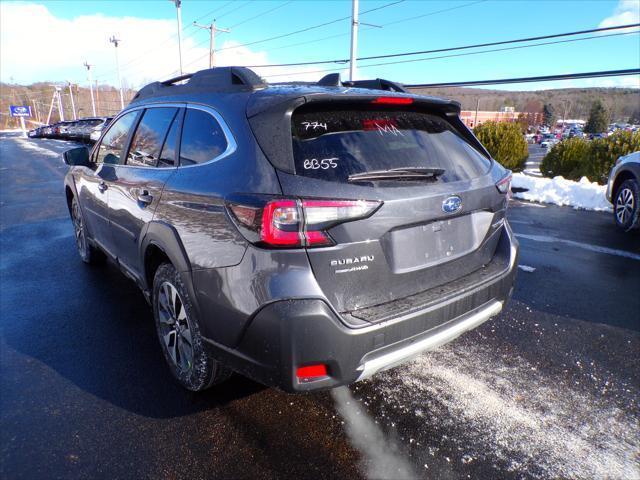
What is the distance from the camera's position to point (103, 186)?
3721 mm

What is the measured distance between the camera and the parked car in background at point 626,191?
6.40 meters

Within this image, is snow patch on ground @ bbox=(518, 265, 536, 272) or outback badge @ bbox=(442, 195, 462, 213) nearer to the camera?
outback badge @ bbox=(442, 195, 462, 213)

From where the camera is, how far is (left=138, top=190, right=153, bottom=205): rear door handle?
2834 mm

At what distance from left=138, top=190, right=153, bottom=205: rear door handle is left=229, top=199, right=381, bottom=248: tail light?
47.8 inches

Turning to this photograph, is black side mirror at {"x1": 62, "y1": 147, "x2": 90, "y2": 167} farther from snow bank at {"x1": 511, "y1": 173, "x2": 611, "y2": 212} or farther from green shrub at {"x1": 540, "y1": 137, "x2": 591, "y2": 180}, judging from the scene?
green shrub at {"x1": 540, "y1": 137, "x2": 591, "y2": 180}

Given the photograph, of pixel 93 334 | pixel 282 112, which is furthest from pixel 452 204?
pixel 93 334

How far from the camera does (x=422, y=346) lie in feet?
7.25

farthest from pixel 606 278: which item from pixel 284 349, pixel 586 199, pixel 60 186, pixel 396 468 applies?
pixel 60 186

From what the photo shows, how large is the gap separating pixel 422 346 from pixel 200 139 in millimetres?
1690

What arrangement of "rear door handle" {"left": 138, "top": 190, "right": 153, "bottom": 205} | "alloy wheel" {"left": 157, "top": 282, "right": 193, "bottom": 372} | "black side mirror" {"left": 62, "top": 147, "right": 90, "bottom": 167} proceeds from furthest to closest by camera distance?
"black side mirror" {"left": 62, "top": 147, "right": 90, "bottom": 167} < "rear door handle" {"left": 138, "top": 190, "right": 153, "bottom": 205} < "alloy wheel" {"left": 157, "top": 282, "right": 193, "bottom": 372}

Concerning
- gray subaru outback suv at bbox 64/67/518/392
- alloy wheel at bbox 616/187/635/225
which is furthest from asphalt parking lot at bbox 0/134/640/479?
alloy wheel at bbox 616/187/635/225

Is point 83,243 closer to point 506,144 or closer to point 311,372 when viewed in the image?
point 311,372

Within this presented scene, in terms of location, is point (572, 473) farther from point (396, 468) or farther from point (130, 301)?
point (130, 301)

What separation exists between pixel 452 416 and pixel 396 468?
1.81 ft
